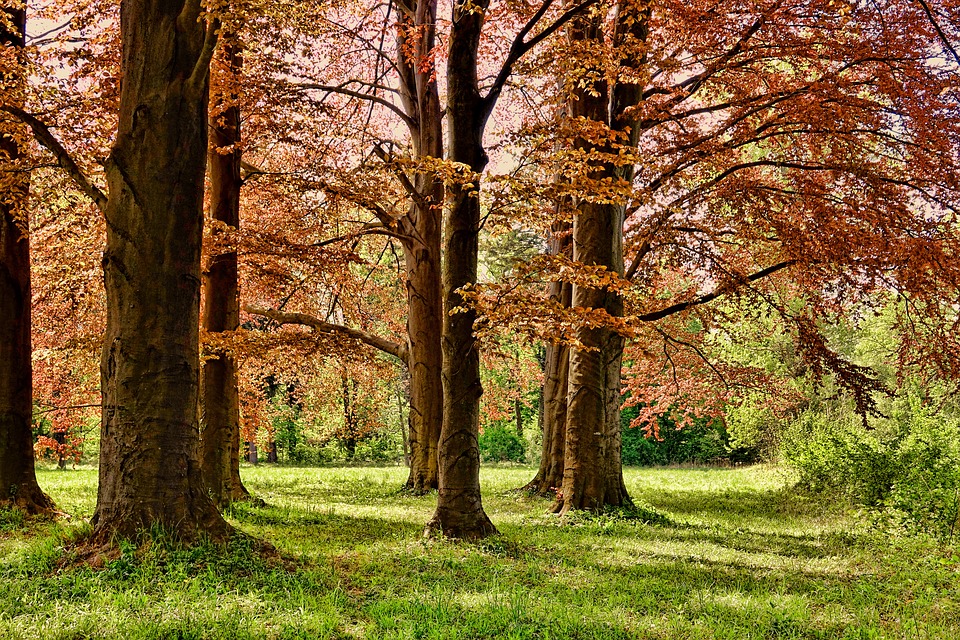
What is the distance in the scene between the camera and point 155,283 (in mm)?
6762

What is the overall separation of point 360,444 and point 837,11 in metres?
28.4

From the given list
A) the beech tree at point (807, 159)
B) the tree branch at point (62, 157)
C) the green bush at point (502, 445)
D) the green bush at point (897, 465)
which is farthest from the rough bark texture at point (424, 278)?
the green bush at point (502, 445)

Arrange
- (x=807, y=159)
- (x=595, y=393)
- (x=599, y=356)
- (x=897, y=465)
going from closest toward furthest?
(x=595, y=393)
(x=599, y=356)
(x=897, y=465)
(x=807, y=159)

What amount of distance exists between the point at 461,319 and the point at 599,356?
3.51 metres

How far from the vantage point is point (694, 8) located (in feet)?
37.6

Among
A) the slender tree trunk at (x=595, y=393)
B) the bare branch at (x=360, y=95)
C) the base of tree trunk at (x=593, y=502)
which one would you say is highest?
the bare branch at (x=360, y=95)

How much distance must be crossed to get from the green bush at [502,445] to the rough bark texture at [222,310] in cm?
2571

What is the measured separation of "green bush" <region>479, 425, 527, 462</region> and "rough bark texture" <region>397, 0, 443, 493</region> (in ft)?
70.7

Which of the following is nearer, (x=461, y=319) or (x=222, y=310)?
(x=461, y=319)

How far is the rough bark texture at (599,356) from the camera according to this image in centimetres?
1103

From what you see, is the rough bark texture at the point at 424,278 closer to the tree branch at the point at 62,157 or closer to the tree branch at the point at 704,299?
the tree branch at the point at 704,299

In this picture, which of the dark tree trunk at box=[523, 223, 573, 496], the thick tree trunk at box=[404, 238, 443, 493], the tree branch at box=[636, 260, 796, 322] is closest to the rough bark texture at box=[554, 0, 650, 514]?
the tree branch at box=[636, 260, 796, 322]

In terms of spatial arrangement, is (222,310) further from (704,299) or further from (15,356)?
(704,299)

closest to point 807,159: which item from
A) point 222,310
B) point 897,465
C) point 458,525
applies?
point 897,465
